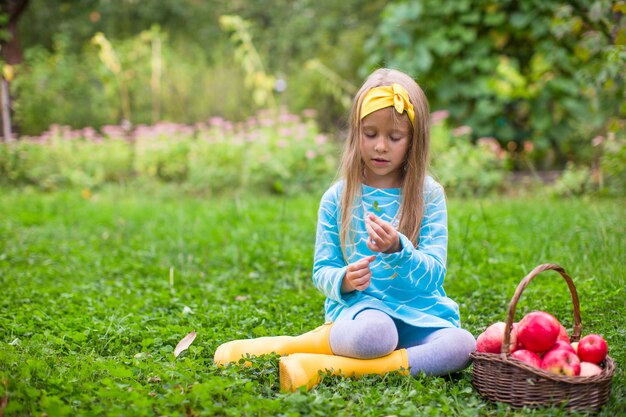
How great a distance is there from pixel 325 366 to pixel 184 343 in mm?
690

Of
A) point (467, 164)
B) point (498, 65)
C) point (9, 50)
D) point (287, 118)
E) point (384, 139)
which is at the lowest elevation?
point (467, 164)

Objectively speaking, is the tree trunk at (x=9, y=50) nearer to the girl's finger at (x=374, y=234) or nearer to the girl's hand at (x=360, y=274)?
the girl's hand at (x=360, y=274)

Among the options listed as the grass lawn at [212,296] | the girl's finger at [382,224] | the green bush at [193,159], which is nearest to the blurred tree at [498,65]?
the green bush at [193,159]

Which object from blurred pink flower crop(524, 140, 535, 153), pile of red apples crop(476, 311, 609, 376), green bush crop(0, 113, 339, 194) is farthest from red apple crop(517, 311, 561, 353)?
blurred pink flower crop(524, 140, 535, 153)

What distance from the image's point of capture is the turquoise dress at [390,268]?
2.62 metres

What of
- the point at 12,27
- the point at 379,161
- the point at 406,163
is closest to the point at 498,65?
the point at 406,163

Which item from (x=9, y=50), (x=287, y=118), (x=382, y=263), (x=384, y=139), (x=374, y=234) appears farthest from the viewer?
(x=9, y=50)

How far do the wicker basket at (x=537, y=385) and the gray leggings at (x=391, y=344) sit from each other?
25cm

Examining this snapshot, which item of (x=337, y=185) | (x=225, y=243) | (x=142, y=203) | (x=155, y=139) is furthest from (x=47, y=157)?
(x=337, y=185)

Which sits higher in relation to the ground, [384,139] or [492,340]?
[384,139]

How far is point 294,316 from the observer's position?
3318mm

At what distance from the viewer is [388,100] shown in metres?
2.59

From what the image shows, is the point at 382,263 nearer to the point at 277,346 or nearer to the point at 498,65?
the point at 277,346

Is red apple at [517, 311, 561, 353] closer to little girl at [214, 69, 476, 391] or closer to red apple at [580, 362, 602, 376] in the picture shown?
red apple at [580, 362, 602, 376]
